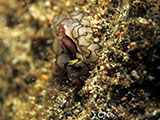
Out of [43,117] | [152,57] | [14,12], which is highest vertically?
[14,12]

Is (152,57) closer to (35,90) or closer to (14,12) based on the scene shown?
(35,90)

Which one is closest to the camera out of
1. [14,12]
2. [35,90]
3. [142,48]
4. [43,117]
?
[14,12]

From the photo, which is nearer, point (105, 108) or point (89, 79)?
point (105, 108)

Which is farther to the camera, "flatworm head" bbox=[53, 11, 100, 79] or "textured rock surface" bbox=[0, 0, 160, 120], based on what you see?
"flatworm head" bbox=[53, 11, 100, 79]

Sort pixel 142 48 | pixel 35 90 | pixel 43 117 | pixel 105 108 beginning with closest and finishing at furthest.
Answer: pixel 142 48
pixel 35 90
pixel 105 108
pixel 43 117

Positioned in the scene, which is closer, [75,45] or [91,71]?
[75,45]

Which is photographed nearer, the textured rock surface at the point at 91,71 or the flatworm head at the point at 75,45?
the textured rock surface at the point at 91,71

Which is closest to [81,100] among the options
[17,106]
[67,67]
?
[67,67]

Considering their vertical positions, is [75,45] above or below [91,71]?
above
